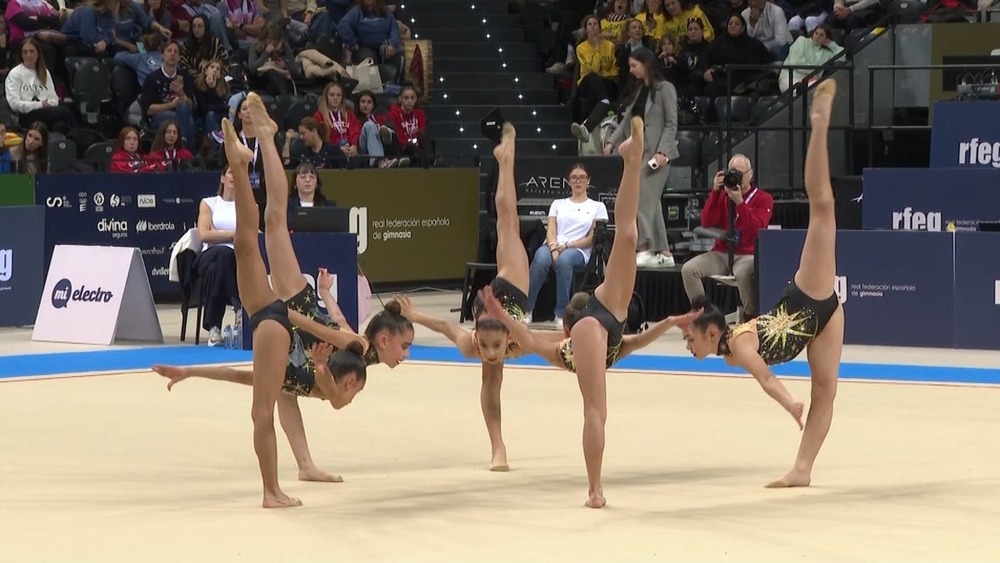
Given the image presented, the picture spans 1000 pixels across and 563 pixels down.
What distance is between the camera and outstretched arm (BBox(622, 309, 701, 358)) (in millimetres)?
6949

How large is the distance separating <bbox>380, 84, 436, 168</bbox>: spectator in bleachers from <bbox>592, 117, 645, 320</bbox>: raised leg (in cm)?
1034

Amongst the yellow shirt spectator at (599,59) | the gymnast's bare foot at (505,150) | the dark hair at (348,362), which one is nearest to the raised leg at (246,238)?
the dark hair at (348,362)

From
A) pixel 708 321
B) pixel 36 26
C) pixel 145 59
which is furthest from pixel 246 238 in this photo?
pixel 36 26

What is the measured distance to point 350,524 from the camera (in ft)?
21.2

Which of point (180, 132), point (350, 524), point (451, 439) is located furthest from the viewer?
point (180, 132)

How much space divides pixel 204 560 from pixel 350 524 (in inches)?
32.7

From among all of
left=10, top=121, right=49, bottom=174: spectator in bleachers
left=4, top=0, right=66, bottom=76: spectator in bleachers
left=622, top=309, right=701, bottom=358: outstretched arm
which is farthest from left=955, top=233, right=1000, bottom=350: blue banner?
left=4, top=0, right=66, bottom=76: spectator in bleachers

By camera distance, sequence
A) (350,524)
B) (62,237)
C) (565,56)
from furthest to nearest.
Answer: (565,56) < (62,237) < (350,524)

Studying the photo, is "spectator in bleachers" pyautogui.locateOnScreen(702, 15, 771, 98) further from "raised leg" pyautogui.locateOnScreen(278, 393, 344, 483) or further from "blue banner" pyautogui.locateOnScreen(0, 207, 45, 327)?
"raised leg" pyautogui.locateOnScreen(278, 393, 344, 483)

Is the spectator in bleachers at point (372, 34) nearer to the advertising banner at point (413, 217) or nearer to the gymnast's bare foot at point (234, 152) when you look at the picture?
the advertising banner at point (413, 217)

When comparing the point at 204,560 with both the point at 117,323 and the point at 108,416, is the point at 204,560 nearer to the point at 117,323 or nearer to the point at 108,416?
the point at 108,416

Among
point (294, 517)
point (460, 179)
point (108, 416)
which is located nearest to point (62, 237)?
point (460, 179)

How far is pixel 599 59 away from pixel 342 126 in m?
3.67

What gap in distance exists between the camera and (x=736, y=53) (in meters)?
18.2
